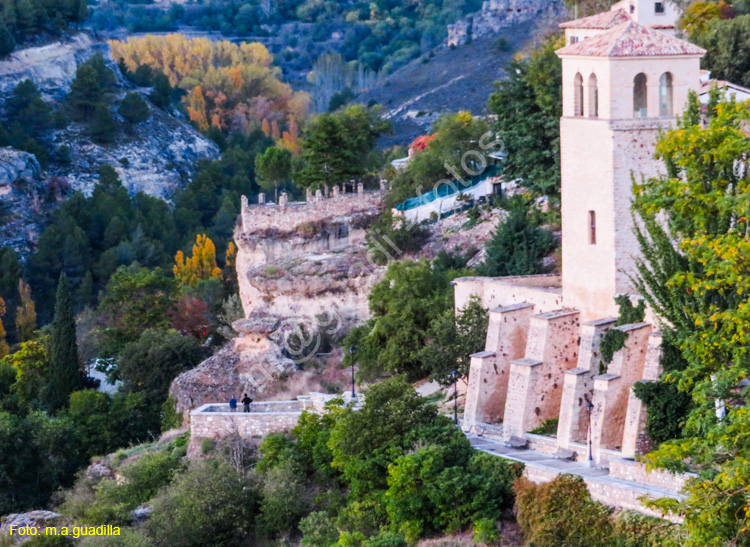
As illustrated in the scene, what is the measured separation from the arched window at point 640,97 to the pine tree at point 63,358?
20473 mm

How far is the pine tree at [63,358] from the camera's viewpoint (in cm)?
4278

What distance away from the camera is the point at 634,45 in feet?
90.2

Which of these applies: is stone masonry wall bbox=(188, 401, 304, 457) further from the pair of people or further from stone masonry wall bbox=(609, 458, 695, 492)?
stone masonry wall bbox=(609, 458, 695, 492)

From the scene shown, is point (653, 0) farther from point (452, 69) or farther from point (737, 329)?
point (452, 69)

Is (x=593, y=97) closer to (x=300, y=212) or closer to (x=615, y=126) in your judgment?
(x=615, y=126)

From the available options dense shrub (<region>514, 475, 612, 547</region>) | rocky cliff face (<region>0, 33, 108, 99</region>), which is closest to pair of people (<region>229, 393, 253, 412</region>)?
dense shrub (<region>514, 475, 612, 547</region>)

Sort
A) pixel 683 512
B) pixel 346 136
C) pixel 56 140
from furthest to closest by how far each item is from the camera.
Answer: pixel 56 140, pixel 346 136, pixel 683 512

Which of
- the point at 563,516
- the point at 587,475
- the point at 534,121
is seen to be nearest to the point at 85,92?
the point at 534,121

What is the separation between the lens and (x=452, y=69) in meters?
86.5

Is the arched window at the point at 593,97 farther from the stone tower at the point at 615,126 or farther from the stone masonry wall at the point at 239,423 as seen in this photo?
the stone masonry wall at the point at 239,423

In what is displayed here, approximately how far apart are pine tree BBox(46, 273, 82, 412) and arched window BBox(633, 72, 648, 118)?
67.2 ft

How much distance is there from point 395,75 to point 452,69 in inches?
489

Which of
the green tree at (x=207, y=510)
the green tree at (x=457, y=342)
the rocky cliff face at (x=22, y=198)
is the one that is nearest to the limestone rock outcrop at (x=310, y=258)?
the green tree at (x=457, y=342)

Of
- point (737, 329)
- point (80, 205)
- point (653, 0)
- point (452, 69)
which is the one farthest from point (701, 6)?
point (452, 69)
